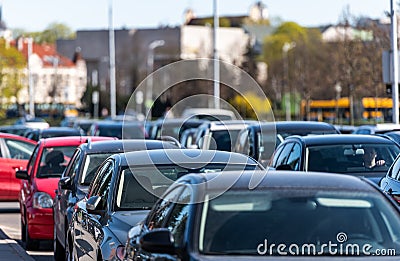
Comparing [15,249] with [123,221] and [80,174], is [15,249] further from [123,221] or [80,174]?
[123,221]

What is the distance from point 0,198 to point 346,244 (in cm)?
1525

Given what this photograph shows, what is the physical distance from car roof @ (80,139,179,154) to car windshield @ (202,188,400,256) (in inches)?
224

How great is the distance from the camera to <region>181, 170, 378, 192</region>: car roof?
681cm

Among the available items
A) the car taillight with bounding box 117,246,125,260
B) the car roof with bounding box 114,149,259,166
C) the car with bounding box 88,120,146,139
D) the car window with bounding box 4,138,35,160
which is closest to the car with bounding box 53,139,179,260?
the car roof with bounding box 114,149,259,166

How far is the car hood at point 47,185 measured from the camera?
15320 millimetres

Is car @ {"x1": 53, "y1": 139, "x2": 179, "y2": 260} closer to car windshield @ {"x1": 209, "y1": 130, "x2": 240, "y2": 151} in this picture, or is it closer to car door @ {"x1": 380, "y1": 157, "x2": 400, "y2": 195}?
car door @ {"x1": 380, "y1": 157, "x2": 400, "y2": 195}

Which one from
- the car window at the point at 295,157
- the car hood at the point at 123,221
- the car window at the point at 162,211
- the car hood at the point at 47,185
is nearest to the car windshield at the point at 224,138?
the car hood at the point at 47,185

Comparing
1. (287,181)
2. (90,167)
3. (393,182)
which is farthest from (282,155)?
(287,181)

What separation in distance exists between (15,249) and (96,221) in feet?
17.1

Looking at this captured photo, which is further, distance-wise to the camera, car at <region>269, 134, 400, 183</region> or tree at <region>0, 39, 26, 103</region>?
tree at <region>0, 39, 26, 103</region>

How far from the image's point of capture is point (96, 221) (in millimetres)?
9695

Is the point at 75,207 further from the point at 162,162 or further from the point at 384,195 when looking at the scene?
the point at 384,195

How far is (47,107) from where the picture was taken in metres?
114

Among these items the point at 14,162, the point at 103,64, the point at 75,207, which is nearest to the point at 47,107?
the point at 103,64
